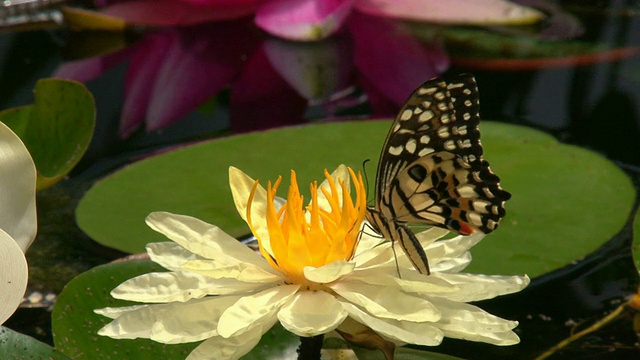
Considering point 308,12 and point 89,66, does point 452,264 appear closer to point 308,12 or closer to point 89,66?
point 308,12

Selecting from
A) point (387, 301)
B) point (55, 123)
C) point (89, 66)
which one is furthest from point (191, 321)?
point (89, 66)

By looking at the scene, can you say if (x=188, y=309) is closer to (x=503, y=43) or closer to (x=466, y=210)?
(x=466, y=210)

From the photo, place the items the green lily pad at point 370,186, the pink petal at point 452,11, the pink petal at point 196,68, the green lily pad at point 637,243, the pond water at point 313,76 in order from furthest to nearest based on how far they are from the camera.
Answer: the pink petal at point 452,11, the pink petal at point 196,68, the pond water at point 313,76, the green lily pad at point 370,186, the green lily pad at point 637,243

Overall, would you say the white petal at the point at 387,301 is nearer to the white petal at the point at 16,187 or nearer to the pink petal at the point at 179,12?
the white petal at the point at 16,187

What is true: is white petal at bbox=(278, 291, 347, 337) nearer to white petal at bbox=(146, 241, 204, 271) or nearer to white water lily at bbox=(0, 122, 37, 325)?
white petal at bbox=(146, 241, 204, 271)

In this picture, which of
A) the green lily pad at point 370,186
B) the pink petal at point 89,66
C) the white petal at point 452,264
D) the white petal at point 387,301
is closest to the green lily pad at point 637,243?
the green lily pad at point 370,186

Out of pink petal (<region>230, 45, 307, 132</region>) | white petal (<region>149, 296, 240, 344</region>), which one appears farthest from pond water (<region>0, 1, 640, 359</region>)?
white petal (<region>149, 296, 240, 344</region>)
